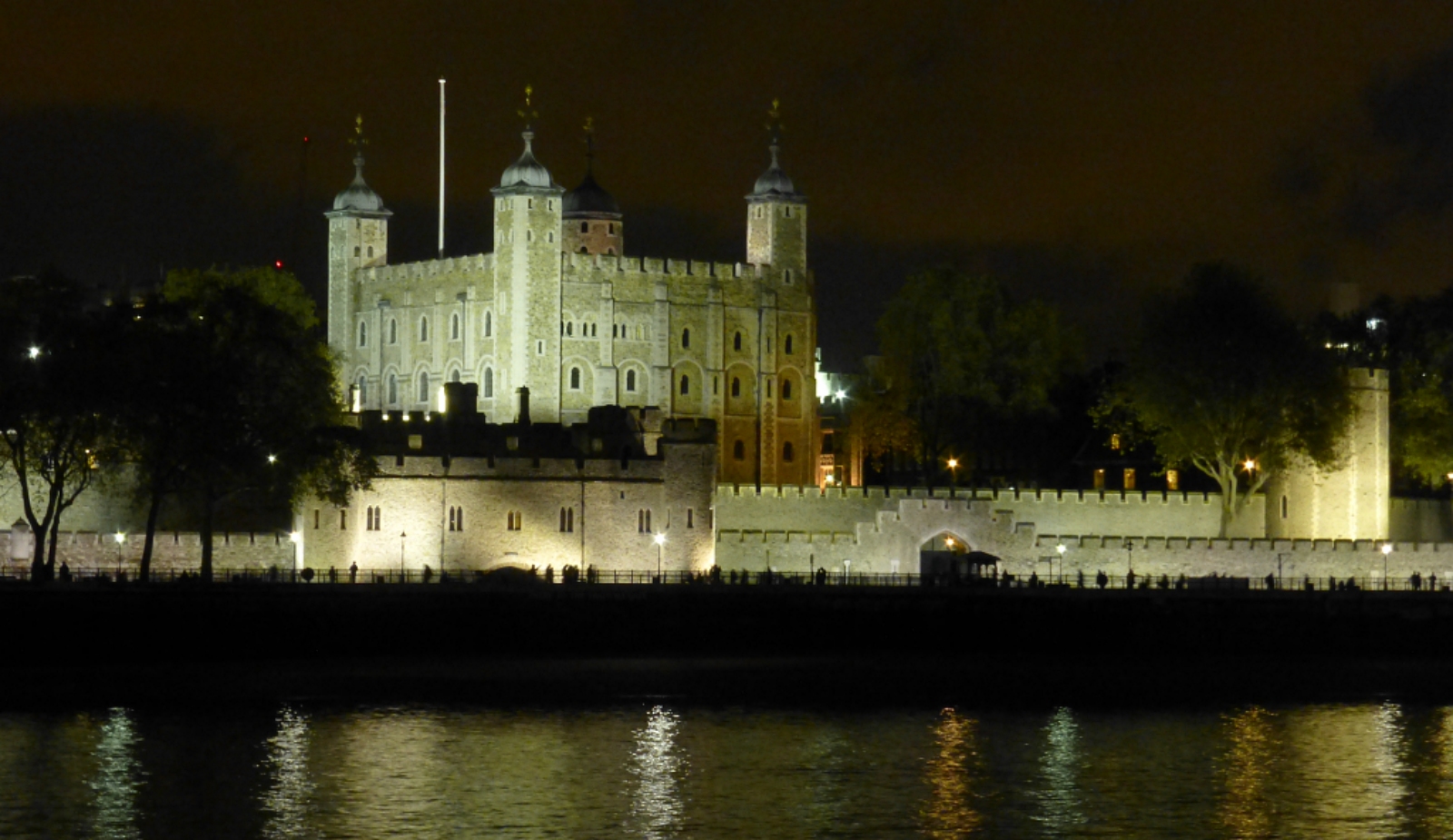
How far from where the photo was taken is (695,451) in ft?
247

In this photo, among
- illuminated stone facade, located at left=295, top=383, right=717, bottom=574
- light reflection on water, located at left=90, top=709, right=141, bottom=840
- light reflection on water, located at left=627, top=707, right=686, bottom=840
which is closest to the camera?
light reflection on water, located at left=90, top=709, right=141, bottom=840

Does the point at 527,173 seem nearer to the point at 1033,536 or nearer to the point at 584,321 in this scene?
the point at 584,321

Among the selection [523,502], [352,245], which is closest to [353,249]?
[352,245]

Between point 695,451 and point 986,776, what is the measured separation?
26.8 metres

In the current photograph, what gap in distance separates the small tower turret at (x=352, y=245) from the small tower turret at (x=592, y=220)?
→ 609 centimetres

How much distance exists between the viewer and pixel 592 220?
103 metres

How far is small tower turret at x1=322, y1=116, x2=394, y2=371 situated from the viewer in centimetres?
10175

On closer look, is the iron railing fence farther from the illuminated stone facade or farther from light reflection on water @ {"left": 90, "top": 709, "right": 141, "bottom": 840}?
light reflection on water @ {"left": 90, "top": 709, "right": 141, "bottom": 840}

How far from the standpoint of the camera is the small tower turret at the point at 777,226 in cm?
10138

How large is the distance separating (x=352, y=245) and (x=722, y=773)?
55.1 m

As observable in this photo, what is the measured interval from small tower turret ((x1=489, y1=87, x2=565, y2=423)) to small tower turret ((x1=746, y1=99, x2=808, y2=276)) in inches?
335

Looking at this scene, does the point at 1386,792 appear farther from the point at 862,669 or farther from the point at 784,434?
the point at 784,434

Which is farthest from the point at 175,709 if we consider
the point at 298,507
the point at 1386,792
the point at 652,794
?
the point at 1386,792

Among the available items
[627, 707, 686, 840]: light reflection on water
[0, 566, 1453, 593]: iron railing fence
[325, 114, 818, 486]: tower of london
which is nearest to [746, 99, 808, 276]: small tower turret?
[325, 114, 818, 486]: tower of london
